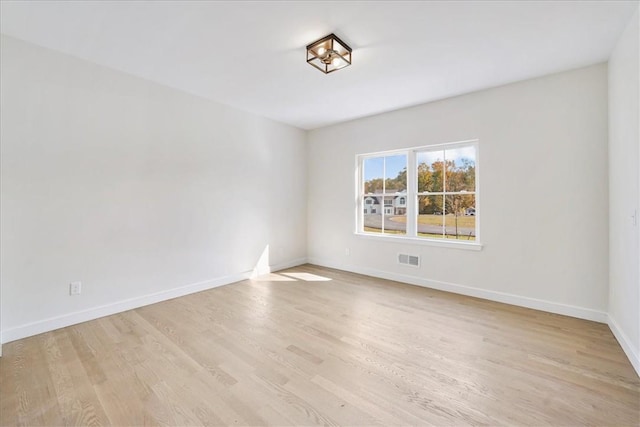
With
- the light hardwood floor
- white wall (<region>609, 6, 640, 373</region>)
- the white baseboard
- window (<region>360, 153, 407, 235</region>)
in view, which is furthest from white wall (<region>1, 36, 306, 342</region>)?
white wall (<region>609, 6, 640, 373</region>)

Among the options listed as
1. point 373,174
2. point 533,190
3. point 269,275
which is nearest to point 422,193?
point 373,174

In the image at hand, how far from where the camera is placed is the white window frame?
11.7 feet

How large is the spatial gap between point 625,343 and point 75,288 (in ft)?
16.2

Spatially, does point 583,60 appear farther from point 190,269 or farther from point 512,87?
point 190,269

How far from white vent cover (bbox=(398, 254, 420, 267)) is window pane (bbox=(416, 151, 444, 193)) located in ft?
3.23

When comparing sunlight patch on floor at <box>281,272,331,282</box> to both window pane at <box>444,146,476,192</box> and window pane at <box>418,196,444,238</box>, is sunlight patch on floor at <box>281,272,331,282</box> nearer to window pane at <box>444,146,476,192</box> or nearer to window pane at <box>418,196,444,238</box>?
window pane at <box>418,196,444,238</box>

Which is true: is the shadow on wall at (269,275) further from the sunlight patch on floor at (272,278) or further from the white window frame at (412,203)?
the white window frame at (412,203)

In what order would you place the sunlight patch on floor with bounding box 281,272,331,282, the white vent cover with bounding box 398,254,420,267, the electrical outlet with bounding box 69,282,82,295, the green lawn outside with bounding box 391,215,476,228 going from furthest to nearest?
the sunlight patch on floor with bounding box 281,272,331,282 < the white vent cover with bounding box 398,254,420,267 < the green lawn outside with bounding box 391,215,476,228 < the electrical outlet with bounding box 69,282,82,295

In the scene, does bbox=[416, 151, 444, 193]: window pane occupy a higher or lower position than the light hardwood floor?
higher

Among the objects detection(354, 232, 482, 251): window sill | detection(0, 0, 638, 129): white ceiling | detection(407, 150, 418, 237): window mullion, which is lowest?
detection(354, 232, 482, 251): window sill

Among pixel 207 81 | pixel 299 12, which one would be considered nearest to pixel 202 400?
pixel 299 12

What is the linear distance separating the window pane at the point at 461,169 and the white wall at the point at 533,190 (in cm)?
17

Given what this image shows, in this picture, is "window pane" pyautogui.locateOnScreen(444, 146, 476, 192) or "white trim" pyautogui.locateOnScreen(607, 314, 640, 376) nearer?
"white trim" pyautogui.locateOnScreen(607, 314, 640, 376)

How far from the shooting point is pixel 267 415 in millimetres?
1594
